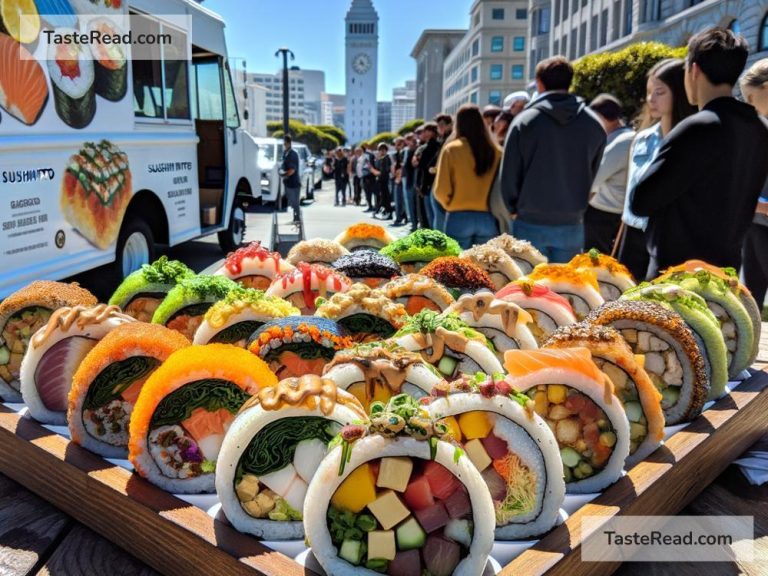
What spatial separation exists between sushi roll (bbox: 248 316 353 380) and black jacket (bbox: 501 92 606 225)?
117 inches

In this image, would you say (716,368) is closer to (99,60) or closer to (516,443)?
(516,443)

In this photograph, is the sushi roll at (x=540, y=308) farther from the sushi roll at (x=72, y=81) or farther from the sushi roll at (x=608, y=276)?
the sushi roll at (x=72, y=81)

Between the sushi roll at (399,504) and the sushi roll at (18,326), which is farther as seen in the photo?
the sushi roll at (18,326)

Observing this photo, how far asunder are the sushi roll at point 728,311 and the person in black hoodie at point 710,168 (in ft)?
1.92

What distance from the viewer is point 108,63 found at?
6078mm

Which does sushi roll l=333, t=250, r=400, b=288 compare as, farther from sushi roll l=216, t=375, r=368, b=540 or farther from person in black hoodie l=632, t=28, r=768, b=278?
sushi roll l=216, t=375, r=368, b=540

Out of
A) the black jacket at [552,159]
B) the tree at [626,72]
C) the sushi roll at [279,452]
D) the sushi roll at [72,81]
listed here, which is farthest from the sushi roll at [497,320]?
the tree at [626,72]

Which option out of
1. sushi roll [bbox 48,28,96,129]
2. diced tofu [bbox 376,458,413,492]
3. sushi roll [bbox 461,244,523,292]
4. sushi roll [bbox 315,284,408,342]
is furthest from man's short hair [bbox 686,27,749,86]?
sushi roll [bbox 48,28,96,129]

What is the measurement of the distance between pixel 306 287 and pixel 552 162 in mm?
2545

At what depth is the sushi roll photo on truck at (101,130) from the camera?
497cm

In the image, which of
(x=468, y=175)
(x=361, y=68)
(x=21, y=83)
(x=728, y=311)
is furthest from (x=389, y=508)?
(x=361, y=68)

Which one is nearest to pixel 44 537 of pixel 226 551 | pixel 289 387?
pixel 226 551

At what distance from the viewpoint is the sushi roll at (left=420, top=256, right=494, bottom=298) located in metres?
3.02

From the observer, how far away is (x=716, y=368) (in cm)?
255
